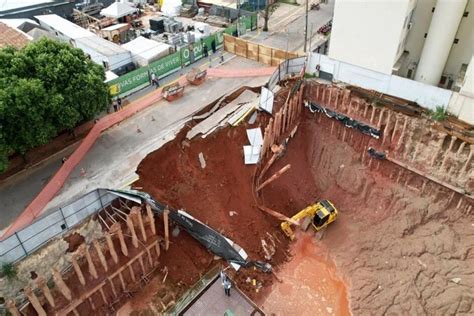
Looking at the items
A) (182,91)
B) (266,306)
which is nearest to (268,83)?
(182,91)

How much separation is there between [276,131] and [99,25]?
96.6ft

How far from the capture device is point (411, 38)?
101 feet

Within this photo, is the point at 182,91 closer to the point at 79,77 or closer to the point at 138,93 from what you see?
the point at 138,93

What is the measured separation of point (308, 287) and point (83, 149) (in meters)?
18.5

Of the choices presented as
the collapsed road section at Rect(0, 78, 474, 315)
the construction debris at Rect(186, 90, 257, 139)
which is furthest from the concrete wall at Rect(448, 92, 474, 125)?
the construction debris at Rect(186, 90, 257, 139)

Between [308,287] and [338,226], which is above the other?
[338,226]

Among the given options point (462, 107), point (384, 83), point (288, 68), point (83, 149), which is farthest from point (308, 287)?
point (288, 68)

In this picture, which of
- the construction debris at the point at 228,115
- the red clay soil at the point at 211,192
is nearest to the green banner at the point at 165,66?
the construction debris at the point at 228,115

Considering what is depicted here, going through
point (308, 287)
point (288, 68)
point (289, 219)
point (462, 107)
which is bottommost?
point (308, 287)

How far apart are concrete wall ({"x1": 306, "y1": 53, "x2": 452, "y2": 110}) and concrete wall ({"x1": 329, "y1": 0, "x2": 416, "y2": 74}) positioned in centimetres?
56

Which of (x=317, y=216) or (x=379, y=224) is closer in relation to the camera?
(x=317, y=216)

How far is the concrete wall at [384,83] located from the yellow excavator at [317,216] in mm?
10982

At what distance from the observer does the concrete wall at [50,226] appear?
19734mm

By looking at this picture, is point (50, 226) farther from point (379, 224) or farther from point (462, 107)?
point (462, 107)
